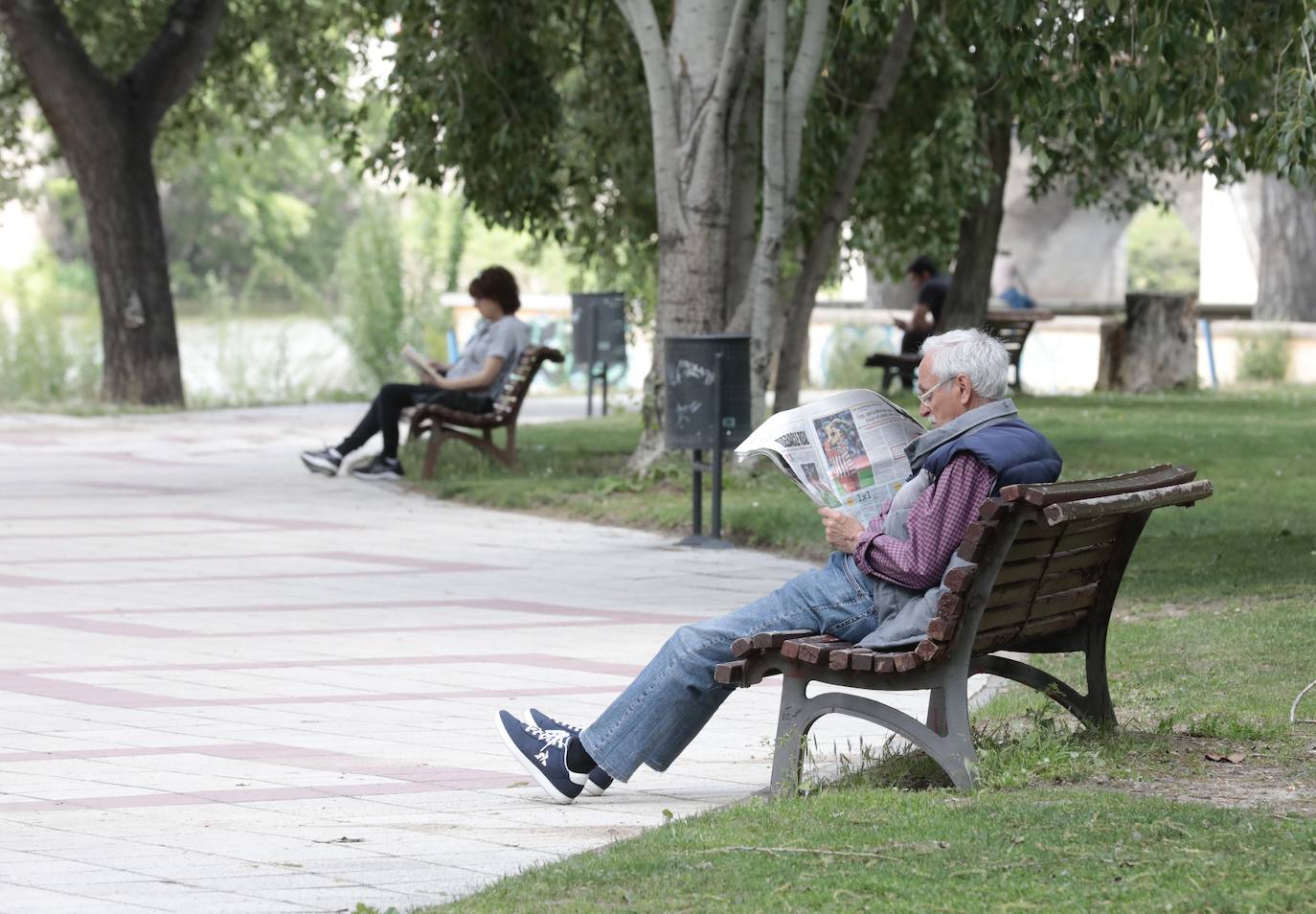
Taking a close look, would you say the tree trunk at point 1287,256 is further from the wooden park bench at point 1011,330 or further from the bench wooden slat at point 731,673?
the bench wooden slat at point 731,673

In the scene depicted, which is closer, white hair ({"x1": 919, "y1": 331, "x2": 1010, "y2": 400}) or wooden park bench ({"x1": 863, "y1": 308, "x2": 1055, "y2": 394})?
white hair ({"x1": 919, "y1": 331, "x2": 1010, "y2": 400})

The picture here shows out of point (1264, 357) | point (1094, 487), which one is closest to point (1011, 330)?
point (1264, 357)

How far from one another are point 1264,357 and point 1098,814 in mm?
23369

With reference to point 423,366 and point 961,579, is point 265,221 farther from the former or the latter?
point 961,579

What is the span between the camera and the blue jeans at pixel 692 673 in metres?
5.45

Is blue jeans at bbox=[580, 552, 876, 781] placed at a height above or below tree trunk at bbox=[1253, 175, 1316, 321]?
below

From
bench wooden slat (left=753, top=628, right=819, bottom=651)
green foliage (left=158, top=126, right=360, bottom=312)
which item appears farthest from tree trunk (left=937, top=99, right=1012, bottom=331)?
green foliage (left=158, top=126, right=360, bottom=312)

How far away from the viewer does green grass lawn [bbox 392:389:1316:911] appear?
417 centimetres

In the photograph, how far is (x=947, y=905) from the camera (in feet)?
13.3

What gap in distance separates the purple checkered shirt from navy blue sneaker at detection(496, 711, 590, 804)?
0.97 metres

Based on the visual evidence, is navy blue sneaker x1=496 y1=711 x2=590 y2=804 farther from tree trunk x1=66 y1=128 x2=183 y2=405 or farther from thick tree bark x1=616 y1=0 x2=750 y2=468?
tree trunk x1=66 y1=128 x2=183 y2=405

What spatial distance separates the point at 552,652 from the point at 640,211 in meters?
11.1

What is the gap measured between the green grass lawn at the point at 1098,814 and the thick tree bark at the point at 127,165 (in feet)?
43.0

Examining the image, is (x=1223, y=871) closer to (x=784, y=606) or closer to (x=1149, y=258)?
(x=784, y=606)
